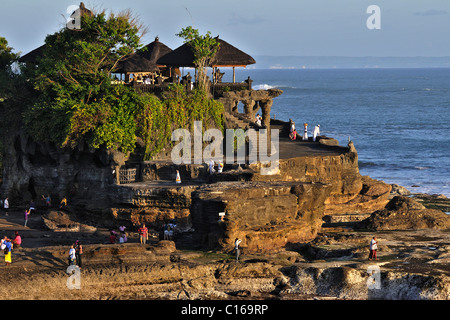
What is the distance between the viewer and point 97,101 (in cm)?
4378

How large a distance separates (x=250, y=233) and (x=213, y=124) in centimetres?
1354

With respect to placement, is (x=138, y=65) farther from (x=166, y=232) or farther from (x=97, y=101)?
(x=166, y=232)

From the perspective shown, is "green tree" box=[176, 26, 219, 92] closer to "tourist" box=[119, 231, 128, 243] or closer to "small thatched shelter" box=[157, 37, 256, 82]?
"small thatched shelter" box=[157, 37, 256, 82]

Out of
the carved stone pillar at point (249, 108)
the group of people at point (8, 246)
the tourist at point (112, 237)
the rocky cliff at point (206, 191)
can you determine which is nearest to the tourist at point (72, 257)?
the group of people at point (8, 246)

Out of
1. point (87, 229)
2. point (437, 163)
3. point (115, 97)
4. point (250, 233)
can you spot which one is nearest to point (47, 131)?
point (115, 97)

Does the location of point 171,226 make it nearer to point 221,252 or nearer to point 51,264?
point 221,252

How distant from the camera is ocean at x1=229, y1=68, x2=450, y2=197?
215 ft

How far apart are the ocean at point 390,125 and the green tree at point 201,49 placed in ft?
58.7

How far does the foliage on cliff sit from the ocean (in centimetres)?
2046

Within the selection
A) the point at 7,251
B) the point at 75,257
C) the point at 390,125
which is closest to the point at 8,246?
the point at 7,251

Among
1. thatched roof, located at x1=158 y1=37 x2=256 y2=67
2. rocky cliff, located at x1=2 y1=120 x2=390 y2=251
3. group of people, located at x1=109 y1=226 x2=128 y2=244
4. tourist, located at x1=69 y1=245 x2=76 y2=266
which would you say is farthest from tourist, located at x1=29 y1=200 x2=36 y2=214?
tourist, located at x1=69 y1=245 x2=76 y2=266

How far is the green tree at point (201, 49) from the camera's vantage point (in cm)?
4700

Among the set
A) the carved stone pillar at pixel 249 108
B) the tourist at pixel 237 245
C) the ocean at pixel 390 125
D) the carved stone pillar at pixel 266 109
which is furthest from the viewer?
the ocean at pixel 390 125

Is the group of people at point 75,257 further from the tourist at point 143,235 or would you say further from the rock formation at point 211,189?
the rock formation at point 211,189
